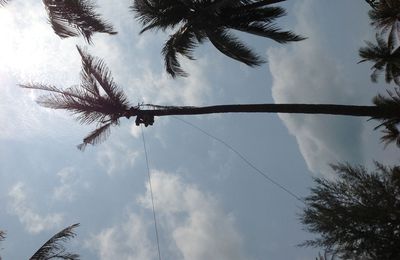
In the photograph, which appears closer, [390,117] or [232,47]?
[390,117]

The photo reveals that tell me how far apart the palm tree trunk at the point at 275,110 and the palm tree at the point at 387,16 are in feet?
22.0

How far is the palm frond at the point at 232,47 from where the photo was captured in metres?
13.1

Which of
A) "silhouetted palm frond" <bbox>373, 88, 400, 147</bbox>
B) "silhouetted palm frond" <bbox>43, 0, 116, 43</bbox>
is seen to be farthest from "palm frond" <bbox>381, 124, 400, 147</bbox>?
"silhouetted palm frond" <bbox>43, 0, 116, 43</bbox>

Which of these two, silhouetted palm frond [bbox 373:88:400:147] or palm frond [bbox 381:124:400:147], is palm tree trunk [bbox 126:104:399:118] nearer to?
silhouetted palm frond [bbox 373:88:400:147]

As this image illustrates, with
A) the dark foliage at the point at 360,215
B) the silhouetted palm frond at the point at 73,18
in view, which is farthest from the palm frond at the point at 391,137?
the silhouetted palm frond at the point at 73,18

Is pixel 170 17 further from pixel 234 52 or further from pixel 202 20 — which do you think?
pixel 234 52

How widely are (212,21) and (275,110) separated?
199 inches

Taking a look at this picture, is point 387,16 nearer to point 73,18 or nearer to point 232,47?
point 232,47

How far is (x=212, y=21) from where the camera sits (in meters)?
13.2

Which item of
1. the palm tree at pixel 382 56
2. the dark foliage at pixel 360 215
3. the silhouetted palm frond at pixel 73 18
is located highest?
the palm tree at pixel 382 56

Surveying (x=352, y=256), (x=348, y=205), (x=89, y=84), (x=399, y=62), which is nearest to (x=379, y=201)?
(x=348, y=205)

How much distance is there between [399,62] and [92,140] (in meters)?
11.2

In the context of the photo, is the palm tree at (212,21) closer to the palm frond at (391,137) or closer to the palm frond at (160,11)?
the palm frond at (160,11)

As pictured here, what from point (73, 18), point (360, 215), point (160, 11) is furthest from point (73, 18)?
point (360, 215)
